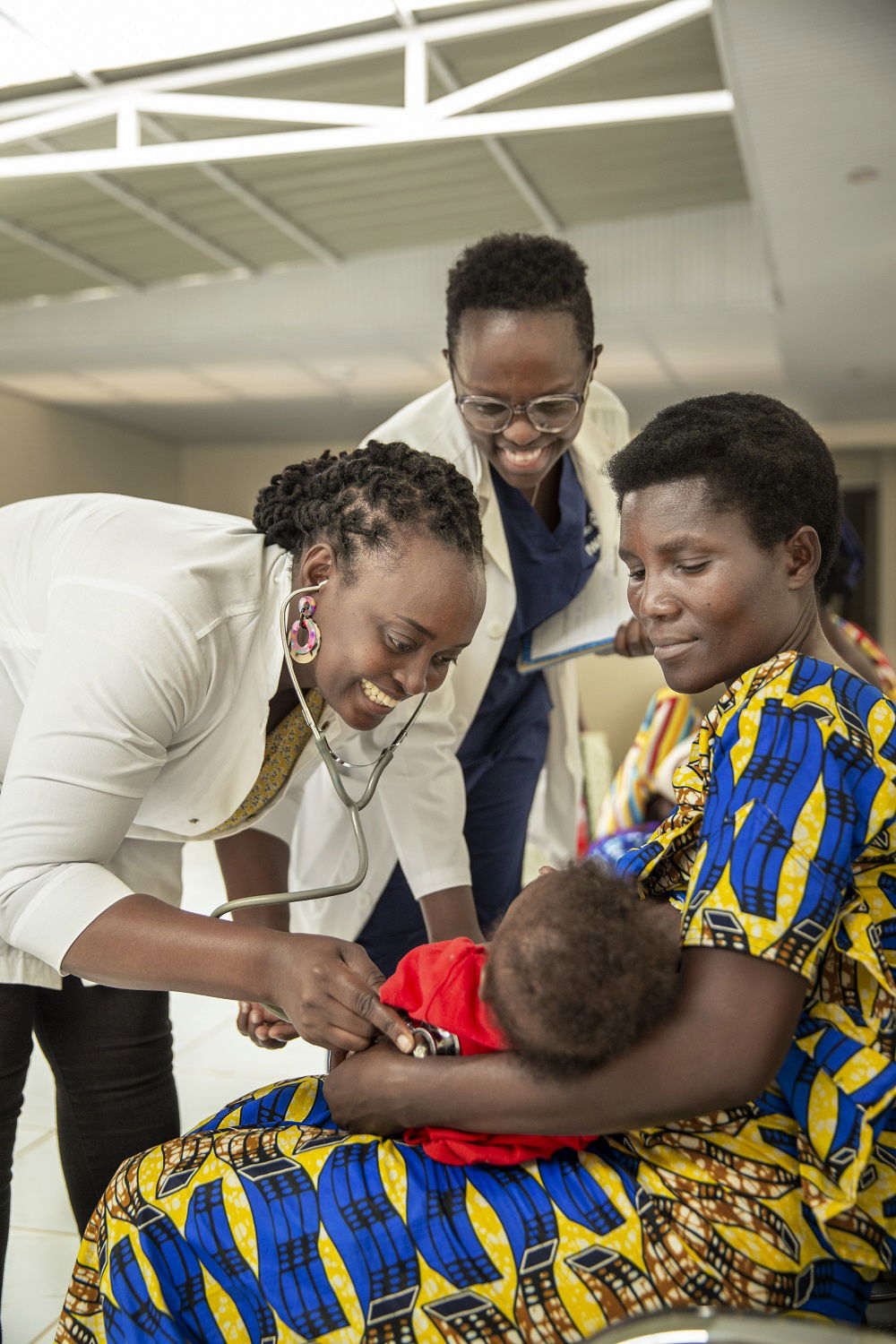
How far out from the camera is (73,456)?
12.3 meters

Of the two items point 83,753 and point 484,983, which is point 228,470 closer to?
point 83,753

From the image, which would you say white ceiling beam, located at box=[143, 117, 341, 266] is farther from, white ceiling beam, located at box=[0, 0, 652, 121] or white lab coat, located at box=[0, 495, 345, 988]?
white lab coat, located at box=[0, 495, 345, 988]

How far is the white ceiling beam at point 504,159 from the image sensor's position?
5230 mm

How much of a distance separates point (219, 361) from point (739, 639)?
9490mm

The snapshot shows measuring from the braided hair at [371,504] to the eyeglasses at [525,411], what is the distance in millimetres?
322

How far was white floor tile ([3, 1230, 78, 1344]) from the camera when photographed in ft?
6.46

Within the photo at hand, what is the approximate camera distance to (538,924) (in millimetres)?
1042

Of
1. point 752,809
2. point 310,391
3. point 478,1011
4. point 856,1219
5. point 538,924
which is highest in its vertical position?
point 310,391

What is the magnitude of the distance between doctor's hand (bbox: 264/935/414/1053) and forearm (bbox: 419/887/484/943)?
0.74 m

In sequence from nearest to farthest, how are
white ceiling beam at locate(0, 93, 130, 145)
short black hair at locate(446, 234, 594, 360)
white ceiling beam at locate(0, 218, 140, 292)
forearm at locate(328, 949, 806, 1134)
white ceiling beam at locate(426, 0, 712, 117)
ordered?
forearm at locate(328, 949, 806, 1134) → short black hair at locate(446, 234, 594, 360) → white ceiling beam at locate(426, 0, 712, 117) → white ceiling beam at locate(0, 93, 130, 145) → white ceiling beam at locate(0, 218, 140, 292)

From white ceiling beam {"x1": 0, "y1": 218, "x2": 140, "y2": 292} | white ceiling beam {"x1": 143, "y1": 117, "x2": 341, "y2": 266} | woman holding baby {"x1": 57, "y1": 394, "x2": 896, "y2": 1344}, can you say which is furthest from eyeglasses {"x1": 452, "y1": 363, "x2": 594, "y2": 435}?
white ceiling beam {"x1": 0, "y1": 218, "x2": 140, "y2": 292}

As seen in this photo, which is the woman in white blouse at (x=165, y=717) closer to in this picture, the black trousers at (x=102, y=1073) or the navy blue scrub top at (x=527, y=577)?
the black trousers at (x=102, y=1073)

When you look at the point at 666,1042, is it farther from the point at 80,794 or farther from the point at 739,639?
the point at 80,794

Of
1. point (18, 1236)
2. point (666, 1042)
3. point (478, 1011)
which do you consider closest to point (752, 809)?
point (666, 1042)
